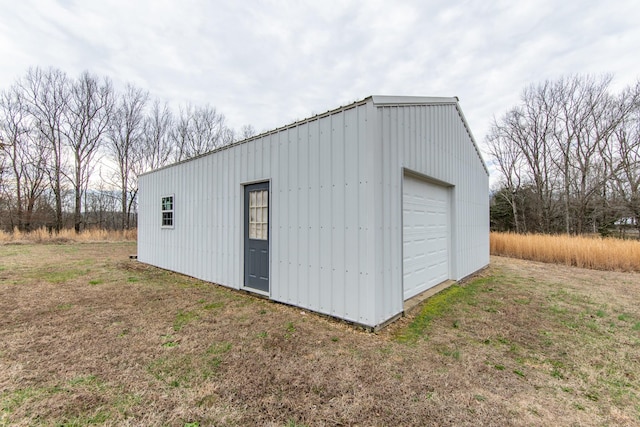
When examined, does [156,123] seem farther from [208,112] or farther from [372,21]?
[372,21]

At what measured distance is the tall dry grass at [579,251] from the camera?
7727 millimetres

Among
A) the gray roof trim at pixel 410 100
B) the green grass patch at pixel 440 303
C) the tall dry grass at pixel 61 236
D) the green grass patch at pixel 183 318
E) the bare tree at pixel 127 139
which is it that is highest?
the bare tree at pixel 127 139

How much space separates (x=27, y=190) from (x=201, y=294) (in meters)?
19.7

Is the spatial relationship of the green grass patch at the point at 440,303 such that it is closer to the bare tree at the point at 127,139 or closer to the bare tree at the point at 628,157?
the bare tree at the point at 628,157

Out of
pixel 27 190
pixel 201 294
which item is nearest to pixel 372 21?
pixel 201 294

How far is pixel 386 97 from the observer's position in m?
3.71

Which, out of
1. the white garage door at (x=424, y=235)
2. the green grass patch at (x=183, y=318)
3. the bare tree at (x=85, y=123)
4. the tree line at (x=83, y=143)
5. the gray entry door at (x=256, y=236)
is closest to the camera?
the green grass patch at (x=183, y=318)

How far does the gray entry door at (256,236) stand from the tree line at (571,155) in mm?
19878

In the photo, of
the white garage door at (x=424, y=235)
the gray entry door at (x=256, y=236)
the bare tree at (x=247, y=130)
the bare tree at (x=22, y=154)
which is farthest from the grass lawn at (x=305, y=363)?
the bare tree at (x=247, y=130)

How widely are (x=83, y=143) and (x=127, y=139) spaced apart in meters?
2.43

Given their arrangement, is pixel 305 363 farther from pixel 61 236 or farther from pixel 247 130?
pixel 247 130

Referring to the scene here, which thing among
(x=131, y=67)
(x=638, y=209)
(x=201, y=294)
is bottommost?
(x=201, y=294)

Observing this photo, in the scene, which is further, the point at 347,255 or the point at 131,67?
the point at 131,67

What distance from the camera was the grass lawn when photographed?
6.10ft
